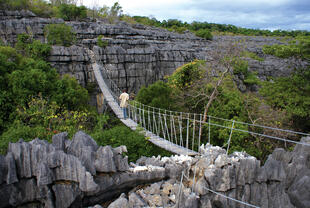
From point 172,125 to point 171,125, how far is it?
2685 millimetres

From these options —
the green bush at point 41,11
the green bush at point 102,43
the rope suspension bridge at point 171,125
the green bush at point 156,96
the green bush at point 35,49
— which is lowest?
the rope suspension bridge at point 171,125

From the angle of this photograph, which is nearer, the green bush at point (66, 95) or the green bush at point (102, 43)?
the green bush at point (66, 95)

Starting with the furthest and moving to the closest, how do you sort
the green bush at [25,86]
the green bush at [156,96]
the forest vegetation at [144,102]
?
the green bush at [156,96] → the green bush at [25,86] → the forest vegetation at [144,102]

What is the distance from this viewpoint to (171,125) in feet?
17.8

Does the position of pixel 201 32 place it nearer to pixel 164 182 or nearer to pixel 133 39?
pixel 133 39

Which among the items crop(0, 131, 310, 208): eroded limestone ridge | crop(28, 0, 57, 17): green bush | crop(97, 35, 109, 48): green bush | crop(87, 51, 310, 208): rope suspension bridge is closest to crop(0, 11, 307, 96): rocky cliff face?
crop(97, 35, 109, 48): green bush

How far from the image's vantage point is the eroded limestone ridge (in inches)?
124

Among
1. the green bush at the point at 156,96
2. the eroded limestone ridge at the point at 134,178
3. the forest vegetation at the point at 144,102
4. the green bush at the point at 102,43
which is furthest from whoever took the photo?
the green bush at the point at 102,43

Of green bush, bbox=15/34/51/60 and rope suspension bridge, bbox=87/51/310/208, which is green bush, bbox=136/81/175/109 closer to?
rope suspension bridge, bbox=87/51/310/208

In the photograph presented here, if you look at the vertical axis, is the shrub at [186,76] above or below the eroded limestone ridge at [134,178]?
A: above

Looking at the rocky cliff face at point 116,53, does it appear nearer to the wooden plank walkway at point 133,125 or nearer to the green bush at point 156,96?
the wooden plank walkway at point 133,125

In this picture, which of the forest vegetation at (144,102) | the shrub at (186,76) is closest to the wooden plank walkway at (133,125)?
the forest vegetation at (144,102)

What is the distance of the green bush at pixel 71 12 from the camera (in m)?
16.0

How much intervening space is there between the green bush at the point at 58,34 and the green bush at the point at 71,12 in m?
4.85
